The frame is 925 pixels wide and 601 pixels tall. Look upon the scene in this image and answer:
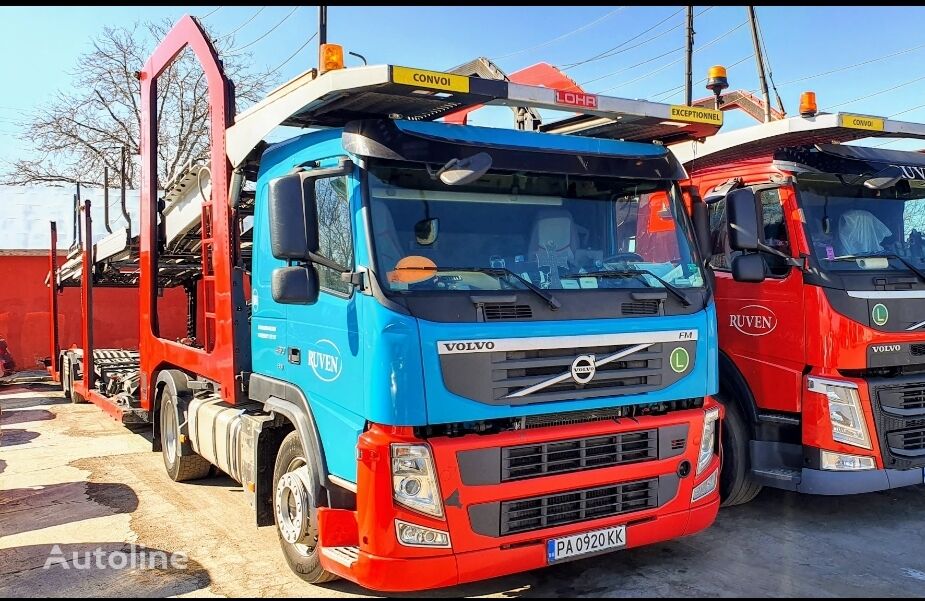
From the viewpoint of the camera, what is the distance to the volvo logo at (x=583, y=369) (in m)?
3.77

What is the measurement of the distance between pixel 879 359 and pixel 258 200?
4.23 meters

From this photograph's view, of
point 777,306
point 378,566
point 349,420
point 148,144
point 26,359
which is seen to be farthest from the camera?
point 26,359

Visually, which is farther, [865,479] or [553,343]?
[865,479]

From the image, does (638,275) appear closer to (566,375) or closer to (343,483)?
(566,375)

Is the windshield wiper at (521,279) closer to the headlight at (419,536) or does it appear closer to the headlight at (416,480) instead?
the headlight at (416,480)

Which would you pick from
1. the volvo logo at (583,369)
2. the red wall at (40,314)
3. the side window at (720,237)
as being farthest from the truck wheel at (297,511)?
the red wall at (40,314)

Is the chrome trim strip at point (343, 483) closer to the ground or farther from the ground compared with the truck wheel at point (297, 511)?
farther from the ground

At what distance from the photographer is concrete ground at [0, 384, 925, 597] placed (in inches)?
163

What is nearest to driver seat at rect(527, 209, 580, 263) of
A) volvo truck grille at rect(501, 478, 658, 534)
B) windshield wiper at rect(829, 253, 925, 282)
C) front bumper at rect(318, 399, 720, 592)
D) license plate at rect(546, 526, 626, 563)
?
front bumper at rect(318, 399, 720, 592)

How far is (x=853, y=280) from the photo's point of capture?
5070 mm

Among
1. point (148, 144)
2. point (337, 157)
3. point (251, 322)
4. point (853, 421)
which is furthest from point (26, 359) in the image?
point (853, 421)

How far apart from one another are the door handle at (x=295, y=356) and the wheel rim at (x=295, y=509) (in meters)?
0.55

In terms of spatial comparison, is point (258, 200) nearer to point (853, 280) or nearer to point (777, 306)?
point (777, 306)

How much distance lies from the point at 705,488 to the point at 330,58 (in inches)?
123
